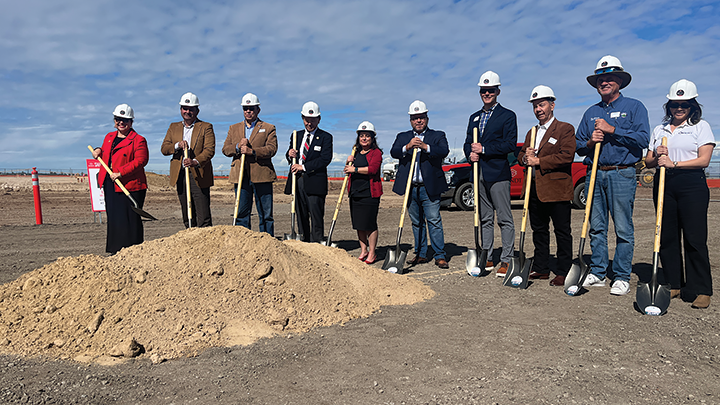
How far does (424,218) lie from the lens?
6.41 meters

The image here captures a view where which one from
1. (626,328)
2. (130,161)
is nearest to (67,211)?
(130,161)

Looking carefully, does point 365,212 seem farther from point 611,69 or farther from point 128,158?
point 611,69

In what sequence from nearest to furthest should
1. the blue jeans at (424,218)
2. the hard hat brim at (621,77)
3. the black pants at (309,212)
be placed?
the hard hat brim at (621,77) < the blue jeans at (424,218) < the black pants at (309,212)

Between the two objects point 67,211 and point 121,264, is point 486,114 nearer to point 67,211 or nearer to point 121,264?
point 121,264

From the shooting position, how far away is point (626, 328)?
12.4ft

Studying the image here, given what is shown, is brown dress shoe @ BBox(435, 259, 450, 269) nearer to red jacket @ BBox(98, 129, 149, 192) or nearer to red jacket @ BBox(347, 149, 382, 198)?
red jacket @ BBox(347, 149, 382, 198)

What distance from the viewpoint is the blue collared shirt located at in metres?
4.57

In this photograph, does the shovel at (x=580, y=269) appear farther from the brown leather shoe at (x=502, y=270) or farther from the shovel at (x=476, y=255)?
the shovel at (x=476, y=255)

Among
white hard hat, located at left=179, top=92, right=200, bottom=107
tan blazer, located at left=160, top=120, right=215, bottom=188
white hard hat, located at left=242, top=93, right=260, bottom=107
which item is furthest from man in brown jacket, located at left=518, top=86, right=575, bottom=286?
white hard hat, located at left=179, top=92, right=200, bottom=107

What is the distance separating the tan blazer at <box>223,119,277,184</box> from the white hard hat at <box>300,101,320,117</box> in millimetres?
544

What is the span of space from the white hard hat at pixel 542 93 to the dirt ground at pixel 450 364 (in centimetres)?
218

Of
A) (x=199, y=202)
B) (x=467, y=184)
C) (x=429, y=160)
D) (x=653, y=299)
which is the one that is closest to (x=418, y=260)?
(x=429, y=160)

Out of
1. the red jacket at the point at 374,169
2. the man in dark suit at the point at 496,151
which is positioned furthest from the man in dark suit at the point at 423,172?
the man in dark suit at the point at 496,151

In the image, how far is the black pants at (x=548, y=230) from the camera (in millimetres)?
5227
